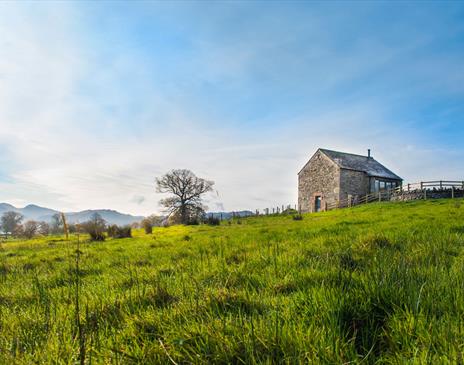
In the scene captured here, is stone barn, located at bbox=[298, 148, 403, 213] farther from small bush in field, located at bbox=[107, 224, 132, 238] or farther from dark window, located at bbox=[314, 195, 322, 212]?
small bush in field, located at bbox=[107, 224, 132, 238]

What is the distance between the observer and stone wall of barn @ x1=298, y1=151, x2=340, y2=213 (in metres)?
41.4

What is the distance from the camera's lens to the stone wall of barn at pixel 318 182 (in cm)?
4144

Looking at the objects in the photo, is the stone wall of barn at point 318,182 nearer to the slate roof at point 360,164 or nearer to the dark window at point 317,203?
the dark window at point 317,203

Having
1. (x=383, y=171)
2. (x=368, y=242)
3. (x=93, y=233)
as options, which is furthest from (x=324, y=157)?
(x=368, y=242)

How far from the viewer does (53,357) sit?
1994 millimetres

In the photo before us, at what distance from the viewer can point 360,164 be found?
145 ft

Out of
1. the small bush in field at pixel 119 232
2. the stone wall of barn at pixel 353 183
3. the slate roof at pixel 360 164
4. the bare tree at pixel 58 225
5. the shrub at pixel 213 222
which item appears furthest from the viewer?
the slate roof at pixel 360 164

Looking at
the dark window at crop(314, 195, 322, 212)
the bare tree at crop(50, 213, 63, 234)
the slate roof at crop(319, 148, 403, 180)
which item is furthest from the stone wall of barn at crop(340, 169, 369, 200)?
the bare tree at crop(50, 213, 63, 234)

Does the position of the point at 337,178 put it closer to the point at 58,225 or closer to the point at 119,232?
the point at 119,232

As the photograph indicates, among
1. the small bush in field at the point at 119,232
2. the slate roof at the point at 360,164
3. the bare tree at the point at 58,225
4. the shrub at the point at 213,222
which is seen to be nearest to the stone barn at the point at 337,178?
the slate roof at the point at 360,164

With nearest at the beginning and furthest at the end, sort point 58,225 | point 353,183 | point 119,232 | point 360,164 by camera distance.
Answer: point 58,225, point 119,232, point 353,183, point 360,164

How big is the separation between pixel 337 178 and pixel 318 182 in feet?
14.2

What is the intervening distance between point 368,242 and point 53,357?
5.95m

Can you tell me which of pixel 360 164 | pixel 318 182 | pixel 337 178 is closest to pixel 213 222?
pixel 318 182
